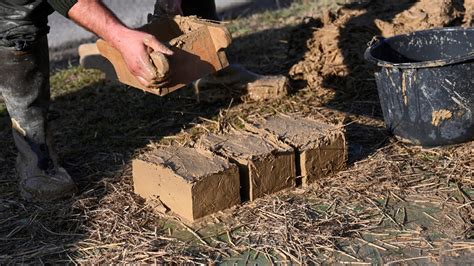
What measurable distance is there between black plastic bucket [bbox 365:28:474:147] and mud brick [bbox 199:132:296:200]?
0.74 metres

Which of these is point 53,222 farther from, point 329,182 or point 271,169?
point 329,182

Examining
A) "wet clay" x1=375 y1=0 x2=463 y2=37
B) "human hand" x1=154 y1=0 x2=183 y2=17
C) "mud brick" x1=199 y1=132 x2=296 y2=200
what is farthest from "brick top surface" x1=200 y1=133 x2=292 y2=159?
"wet clay" x1=375 y1=0 x2=463 y2=37

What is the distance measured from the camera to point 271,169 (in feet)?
12.5

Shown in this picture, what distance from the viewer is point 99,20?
358 centimetres

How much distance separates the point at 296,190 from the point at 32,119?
4.52 feet

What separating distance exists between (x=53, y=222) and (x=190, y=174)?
0.70m

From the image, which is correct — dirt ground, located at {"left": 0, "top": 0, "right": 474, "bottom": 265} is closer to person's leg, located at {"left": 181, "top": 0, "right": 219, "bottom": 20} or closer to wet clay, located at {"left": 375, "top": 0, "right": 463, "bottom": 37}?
wet clay, located at {"left": 375, "top": 0, "right": 463, "bottom": 37}

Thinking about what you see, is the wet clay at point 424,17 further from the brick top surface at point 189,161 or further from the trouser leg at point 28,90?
the trouser leg at point 28,90

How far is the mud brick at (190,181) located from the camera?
11.9ft

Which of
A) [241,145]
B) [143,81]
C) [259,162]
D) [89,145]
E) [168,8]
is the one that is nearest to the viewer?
[143,81]

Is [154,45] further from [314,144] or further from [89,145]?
[89,145]

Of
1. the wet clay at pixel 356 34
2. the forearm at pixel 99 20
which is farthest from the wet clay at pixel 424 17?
the forearm at pixel 99 20

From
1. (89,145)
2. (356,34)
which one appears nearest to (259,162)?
(89,145)

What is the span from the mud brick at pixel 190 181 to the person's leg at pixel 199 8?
1.49 meters
